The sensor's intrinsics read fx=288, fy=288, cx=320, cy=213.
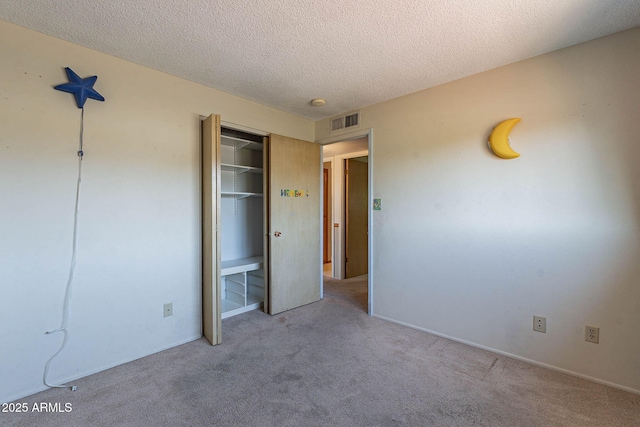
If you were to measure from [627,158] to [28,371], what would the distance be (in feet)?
13.7

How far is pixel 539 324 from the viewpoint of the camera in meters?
2.22

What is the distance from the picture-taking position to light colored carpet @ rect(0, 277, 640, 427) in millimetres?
1668

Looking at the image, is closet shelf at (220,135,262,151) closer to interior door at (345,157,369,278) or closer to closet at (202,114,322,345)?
closet at (202,114,322,345)

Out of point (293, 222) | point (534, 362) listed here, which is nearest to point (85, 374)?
point (293, 222)

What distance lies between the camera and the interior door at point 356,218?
5078 mm

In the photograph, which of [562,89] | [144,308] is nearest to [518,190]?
[562,89]

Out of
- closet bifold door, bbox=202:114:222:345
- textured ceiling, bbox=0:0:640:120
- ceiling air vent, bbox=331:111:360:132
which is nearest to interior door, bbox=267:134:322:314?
ceiling air vent, bbox=331:111:360:132

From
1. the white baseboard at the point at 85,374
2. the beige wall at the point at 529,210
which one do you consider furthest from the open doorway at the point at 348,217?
the white baseboard at the point at 85,374

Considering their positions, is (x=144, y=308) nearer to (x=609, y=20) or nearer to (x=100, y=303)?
(x=100, y=303)

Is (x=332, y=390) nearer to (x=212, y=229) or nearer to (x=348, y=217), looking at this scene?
(x=212, y=229)

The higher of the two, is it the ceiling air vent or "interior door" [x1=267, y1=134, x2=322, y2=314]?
the ceiling air vent

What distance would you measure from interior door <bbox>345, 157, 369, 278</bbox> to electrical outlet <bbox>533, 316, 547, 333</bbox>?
2.98 m

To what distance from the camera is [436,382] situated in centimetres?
201

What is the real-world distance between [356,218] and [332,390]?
352 centimetres
